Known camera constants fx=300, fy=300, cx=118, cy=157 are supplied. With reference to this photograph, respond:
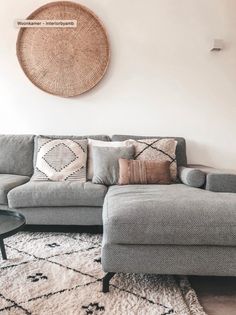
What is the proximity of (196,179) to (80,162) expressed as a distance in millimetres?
987

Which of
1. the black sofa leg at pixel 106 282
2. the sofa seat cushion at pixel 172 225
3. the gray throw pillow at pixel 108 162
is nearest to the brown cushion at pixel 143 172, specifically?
the gray throw pillow at pixel 108 162

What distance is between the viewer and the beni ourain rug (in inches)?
56.1

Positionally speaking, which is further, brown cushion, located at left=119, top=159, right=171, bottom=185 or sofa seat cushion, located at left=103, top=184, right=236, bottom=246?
brown cushion, located at left=119, top=159, right=171, bottom=185

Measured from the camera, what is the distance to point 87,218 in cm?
227

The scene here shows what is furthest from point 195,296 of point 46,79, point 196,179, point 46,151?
point 46,79

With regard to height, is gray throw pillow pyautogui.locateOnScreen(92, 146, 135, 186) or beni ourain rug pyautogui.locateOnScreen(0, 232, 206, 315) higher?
gray throw pillow pyautogui.locateOnScreen(92, 146, 135, 186)

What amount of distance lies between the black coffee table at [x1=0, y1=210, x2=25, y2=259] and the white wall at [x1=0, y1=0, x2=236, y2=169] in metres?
1.35

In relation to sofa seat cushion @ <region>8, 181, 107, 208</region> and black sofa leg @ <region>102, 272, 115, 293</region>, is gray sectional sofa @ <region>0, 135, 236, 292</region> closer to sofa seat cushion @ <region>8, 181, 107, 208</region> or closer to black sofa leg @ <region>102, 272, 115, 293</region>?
black sofa leg @ <region>102, 272, 115, 293</region>

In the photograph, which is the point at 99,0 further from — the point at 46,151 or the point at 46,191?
the point at 46,191

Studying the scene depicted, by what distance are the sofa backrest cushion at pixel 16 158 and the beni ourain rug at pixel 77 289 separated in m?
0.88

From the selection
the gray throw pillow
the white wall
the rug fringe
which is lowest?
the rug fringe

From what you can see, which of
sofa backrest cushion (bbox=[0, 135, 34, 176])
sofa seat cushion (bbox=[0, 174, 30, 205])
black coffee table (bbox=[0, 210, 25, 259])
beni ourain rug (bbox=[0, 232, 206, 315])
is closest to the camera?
beni ourain rug (bbox=[0, 232, 206, 315])

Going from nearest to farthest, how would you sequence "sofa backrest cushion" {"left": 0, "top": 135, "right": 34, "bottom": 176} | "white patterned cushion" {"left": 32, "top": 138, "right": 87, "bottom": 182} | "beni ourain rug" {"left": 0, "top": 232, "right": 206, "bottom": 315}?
1. "beni ourain rug" {"left": 0, "top": 232, "right": 206, "bottom": 315}
2. "white patterned cushion" {"left": 32, "top": 138, "right": 87, "bottom": 182}
3. "sofa backrest cushion" {"left": 0, "top": 135, "right": 34, "bottom": 176}

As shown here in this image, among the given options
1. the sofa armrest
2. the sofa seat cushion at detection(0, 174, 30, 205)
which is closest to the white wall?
the sofa seat cushion at detection(0, 174, 30, 205)
